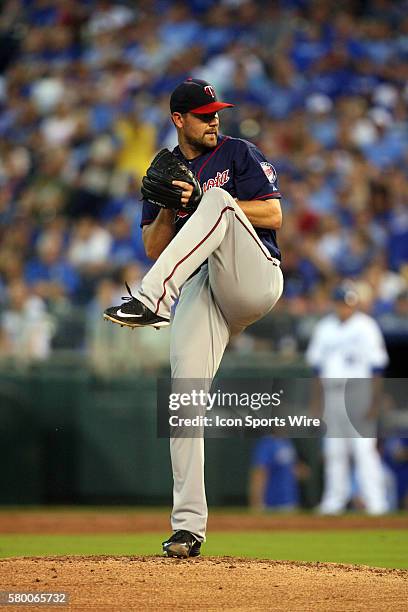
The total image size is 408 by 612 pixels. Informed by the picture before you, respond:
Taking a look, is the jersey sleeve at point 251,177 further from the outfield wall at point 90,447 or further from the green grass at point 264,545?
the outfield wall at point 90,447

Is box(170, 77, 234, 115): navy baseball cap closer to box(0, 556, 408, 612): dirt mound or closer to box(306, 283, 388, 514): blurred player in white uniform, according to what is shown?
box(0, 556, 408, 612): dirt mound

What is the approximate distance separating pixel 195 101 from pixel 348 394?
17.7 ft

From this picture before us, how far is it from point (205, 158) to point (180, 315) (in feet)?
2.27

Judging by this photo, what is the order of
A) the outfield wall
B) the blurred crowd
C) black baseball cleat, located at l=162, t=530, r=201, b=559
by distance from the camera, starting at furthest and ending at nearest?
Answer: the blurred crowd → the outfield wall → black baseball cleat, located at l=162, t=530, r=201, b=559

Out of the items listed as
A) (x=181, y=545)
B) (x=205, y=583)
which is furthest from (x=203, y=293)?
(x=205, y=583)

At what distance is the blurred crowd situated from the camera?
10672 mm

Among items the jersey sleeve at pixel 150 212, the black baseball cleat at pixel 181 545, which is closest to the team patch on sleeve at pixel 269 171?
the jersey sleeve at pixel 150 212

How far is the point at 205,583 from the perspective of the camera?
402 centimetres

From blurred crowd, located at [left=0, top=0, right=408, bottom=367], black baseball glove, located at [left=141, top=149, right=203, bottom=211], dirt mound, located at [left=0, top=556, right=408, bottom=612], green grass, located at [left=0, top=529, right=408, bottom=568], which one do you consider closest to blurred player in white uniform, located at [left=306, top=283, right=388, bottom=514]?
blurred crowd, located at [left=0, top=0, right=408, bottom=367]

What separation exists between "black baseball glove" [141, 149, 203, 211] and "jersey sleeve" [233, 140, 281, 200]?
0.93 feet

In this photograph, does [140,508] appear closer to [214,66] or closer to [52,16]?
[214,66]

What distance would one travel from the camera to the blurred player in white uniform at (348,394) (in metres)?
9.27

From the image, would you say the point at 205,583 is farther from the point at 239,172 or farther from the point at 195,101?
the point at 195,101

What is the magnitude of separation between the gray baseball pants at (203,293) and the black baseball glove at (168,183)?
0.33 ft
